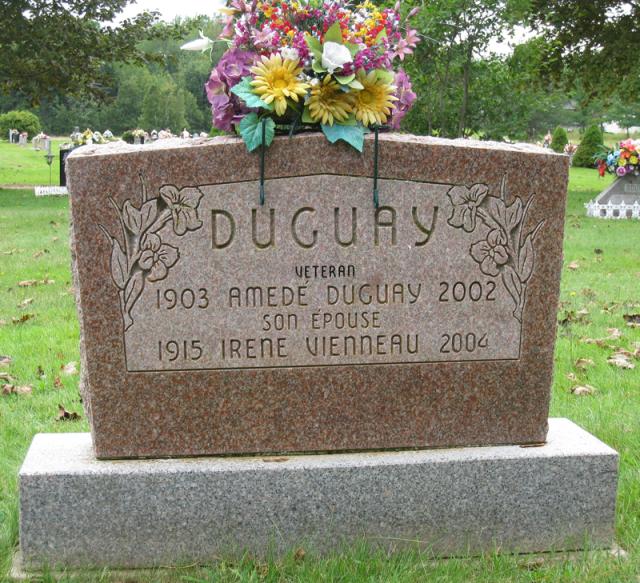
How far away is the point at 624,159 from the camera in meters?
18.0

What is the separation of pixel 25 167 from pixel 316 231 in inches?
1414

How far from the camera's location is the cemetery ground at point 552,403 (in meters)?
3.22

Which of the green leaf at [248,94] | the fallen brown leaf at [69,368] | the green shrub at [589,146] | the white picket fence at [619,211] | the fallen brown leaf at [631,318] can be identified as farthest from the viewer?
the green shrub at [589,146]

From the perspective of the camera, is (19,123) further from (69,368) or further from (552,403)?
(552,403)

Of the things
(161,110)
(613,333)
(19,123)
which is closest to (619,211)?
(613,333)

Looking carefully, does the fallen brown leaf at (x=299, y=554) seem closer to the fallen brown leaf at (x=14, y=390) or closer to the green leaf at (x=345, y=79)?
the green leaf at (x=345, y=79)

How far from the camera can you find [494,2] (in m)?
22.9

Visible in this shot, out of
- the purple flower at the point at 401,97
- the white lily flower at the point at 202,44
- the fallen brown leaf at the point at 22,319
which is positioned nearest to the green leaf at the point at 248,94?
the white lily flower at the point at 202,44

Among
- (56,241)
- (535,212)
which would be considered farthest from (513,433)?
(56,241)

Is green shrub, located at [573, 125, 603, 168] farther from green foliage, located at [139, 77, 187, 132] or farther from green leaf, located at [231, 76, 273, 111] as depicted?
green leaf, located at [231, 76, 273, 111]

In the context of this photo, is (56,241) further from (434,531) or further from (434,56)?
(434,56)

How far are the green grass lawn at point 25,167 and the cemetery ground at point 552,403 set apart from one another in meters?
19.0

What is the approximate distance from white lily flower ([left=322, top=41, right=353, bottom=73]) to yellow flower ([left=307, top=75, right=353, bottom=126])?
0.07 metres

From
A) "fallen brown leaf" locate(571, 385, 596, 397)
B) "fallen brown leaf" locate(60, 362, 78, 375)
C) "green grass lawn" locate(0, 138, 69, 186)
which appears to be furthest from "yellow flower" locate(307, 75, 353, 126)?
"green grass lawn" locate(0, 138, 69, 186)
